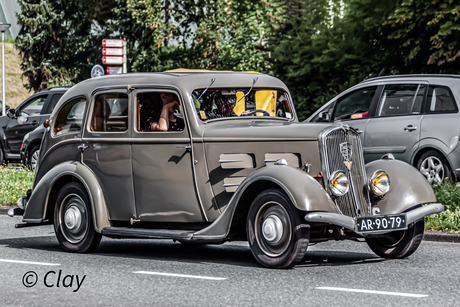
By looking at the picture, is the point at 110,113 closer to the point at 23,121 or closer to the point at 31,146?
the point at 31,146

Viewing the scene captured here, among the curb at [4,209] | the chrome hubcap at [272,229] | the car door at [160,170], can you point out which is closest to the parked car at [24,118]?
the curb at [4,209]

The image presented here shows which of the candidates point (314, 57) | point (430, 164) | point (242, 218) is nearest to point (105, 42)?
point (314, 57)

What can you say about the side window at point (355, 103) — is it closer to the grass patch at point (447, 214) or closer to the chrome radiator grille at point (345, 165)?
the grass patch at point (447, 214)

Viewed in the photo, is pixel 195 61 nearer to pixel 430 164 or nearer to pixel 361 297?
pixel 430 164

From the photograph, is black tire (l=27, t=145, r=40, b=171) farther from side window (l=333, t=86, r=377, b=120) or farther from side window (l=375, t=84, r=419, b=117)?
side window (l=375, t=84, r=419, b=117)

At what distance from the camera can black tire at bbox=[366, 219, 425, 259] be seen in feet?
26.4

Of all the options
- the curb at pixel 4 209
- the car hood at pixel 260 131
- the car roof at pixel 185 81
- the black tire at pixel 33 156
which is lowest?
the curb at pixel 4 209

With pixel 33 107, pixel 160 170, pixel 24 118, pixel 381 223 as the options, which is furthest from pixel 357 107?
pixel 24 118

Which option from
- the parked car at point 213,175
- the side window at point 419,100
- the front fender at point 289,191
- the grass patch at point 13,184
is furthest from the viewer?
the grass patch at point 13,184

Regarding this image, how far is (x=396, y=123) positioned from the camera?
527 inches

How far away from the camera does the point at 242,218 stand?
7.73 m

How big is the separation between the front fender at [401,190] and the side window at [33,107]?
517 inches

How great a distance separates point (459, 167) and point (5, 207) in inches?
300

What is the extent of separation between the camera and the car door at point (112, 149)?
8.70 metres
